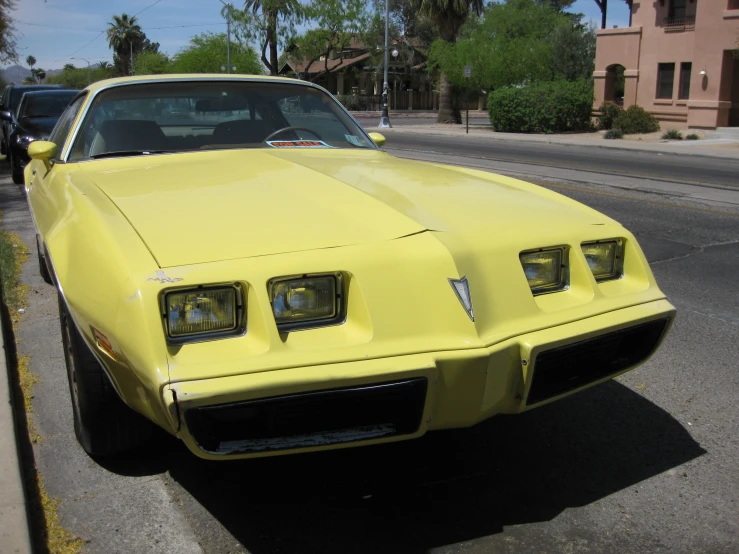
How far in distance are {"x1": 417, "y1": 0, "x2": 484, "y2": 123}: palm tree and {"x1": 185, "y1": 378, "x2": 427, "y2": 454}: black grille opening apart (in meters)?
36.5

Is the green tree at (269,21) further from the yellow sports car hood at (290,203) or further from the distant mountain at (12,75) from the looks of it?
the yellow sports car hood at (290,203)

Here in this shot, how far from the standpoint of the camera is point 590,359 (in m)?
2.80

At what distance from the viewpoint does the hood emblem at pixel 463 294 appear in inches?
94.7

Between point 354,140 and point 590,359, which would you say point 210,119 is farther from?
point 590,359

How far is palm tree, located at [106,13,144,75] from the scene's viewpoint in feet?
279

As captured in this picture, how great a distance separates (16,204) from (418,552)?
8.95 m

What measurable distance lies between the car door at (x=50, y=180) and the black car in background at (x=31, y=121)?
6.62 m

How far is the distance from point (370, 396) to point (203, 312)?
0.56 m

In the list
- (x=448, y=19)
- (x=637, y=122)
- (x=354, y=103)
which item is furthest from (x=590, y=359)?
(x=354, y=103)

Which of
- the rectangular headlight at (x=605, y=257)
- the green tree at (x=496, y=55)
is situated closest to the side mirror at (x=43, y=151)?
the rectangular headlight at (x=605, y=257)

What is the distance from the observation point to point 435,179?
3490 millimetres

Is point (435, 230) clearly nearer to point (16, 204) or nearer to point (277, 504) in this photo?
point (277, 504)

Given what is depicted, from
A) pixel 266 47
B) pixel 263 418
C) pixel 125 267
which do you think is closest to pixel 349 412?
pixel 263 418

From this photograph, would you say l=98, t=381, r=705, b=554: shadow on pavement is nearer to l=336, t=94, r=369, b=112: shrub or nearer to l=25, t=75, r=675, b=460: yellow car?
l=25, t=75, r=675, b=460: yellow car
